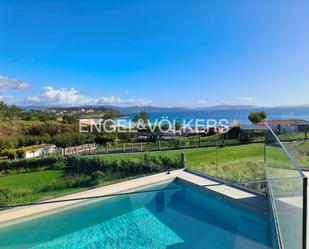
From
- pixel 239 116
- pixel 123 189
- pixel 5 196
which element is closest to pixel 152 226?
pixel 123 189

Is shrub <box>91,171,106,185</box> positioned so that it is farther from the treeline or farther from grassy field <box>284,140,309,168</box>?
grassy field <box>284,140,309,168</box>

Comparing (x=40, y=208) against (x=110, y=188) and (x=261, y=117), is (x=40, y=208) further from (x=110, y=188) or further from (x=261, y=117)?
(x=261, y=117)

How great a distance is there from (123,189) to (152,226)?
88.5 inches

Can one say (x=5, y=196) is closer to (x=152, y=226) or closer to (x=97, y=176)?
(x=97, y=176)

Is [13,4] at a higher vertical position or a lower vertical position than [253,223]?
higher

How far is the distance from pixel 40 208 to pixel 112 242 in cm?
126

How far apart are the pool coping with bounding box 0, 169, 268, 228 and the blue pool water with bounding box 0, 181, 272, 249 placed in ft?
0.47

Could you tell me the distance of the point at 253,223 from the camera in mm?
4332

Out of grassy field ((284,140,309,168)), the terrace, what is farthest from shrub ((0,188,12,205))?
grassy field ((284,140,309,168))

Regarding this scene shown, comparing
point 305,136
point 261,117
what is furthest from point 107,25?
point 261,117

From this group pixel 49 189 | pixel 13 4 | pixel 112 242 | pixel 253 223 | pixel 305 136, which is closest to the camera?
pixel 112 242

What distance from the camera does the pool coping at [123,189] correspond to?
3.73 m

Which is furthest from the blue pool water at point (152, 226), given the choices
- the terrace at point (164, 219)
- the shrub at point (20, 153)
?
the shrub at point (20, 153)

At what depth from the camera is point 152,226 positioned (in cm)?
444
